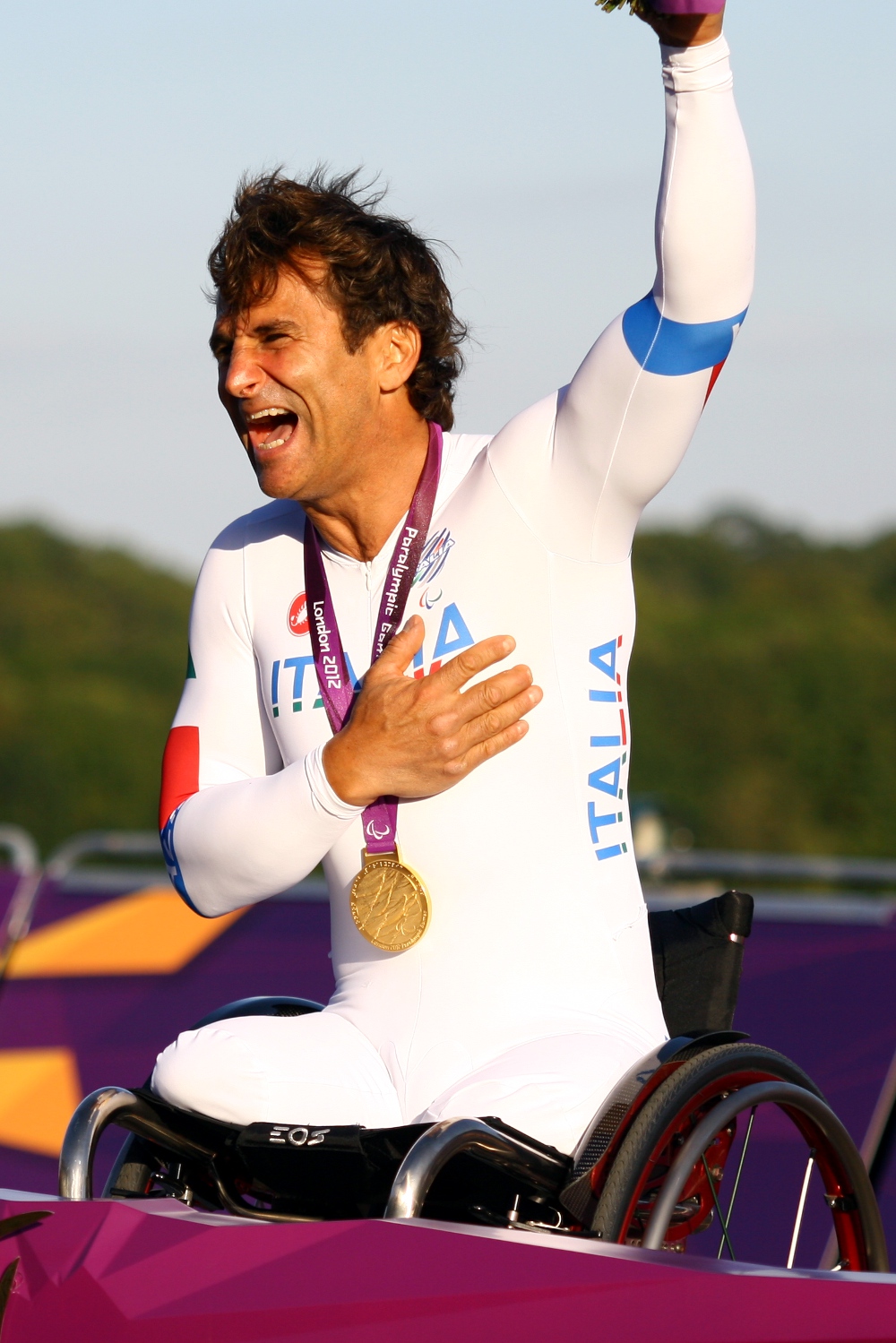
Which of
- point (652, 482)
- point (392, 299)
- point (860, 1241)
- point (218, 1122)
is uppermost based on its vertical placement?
point (392, 299)

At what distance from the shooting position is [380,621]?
2650mm

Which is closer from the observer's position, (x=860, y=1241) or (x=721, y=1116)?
Answer: (x=721, y=1116)

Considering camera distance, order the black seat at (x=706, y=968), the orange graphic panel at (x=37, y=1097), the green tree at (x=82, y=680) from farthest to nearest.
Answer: the green tree at (x=82, y=680) → the orange graphic panel at (x=37, y=1097) → the black seat at (x=706, y=968)

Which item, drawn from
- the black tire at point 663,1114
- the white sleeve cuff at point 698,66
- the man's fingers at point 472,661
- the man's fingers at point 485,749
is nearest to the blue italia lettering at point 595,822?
the man's fingers at point 485,749

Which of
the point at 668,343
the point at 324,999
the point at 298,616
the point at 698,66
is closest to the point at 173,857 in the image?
the point at 298,616

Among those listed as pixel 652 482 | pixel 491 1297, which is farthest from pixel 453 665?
pixel 491 1297

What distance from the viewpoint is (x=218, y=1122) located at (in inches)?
94.1

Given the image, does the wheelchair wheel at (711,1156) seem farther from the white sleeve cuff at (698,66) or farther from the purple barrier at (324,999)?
the purple barrier at (324,999)

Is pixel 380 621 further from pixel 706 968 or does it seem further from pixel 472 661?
pixel 706 968

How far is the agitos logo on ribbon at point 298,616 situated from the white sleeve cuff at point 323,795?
321mm

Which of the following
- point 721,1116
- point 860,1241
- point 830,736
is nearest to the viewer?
point 721,1116

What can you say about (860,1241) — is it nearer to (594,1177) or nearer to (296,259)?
(594,1177)

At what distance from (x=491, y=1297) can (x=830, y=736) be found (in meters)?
17.2

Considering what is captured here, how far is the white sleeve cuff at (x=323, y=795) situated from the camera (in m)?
2.46
